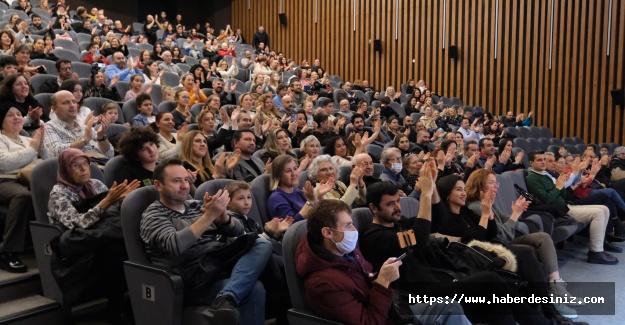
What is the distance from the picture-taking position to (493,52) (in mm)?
8523

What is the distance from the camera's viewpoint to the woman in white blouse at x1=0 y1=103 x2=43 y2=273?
7.32 feet

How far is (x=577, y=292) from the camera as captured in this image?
297cm

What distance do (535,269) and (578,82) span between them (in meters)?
6.32

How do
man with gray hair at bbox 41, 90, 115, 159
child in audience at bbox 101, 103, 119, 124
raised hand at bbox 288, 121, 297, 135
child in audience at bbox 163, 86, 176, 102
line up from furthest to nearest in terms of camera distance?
child in audience at bbox 163, 86, 176, 102 → raised hand at bbox 288, 121, 297, 135 → child in audience at bbox 101, 103, 119, 124 → man with gray hair at bbox 41, 90, 115, 159

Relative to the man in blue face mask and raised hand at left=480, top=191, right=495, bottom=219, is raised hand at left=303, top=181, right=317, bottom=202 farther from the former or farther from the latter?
raised hand at left=480, top=191, right=495, bottom=219

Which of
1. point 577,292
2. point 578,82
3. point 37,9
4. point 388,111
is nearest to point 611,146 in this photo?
point 578,82

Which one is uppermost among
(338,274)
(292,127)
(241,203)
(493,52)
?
(493,52)

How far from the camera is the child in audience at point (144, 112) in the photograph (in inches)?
146

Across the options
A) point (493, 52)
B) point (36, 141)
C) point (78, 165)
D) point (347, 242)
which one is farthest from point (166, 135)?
point (493, 52)

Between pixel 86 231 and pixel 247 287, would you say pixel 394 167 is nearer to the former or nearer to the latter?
pixel 247 287

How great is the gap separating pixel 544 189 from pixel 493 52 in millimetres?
5107

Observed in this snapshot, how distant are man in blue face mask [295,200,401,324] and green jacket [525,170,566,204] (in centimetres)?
255

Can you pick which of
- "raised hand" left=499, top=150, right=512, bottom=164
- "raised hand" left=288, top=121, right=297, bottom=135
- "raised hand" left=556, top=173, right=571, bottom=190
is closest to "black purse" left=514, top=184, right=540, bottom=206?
"raised hand" left=556, top=173, right=571, bottom=190

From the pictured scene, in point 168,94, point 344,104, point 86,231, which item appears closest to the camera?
point 86,231
